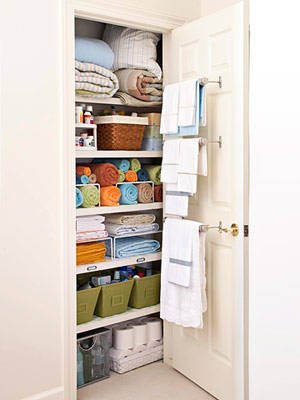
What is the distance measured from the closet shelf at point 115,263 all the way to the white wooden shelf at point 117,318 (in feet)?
1.00

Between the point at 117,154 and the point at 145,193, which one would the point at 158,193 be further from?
the point at 117,154

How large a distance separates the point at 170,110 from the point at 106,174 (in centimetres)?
55

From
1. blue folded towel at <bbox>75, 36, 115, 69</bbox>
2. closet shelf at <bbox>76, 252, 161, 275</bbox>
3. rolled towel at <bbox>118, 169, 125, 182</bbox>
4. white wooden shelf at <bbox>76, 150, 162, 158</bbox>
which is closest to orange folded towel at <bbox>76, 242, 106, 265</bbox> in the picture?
closet shelf at <bbox>76, 252, 161, 275</bbox>

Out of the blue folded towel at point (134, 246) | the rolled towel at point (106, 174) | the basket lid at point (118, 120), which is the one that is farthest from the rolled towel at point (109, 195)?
the basket lid at point (118, 120)

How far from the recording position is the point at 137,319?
3.32m

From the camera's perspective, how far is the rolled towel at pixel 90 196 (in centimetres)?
285

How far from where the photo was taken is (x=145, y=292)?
3.15m

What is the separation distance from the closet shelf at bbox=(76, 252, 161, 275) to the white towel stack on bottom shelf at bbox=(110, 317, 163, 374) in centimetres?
44

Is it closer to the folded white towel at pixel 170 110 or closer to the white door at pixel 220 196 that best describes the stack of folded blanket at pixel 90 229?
the white door at pixel 220 196

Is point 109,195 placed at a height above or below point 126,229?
above
